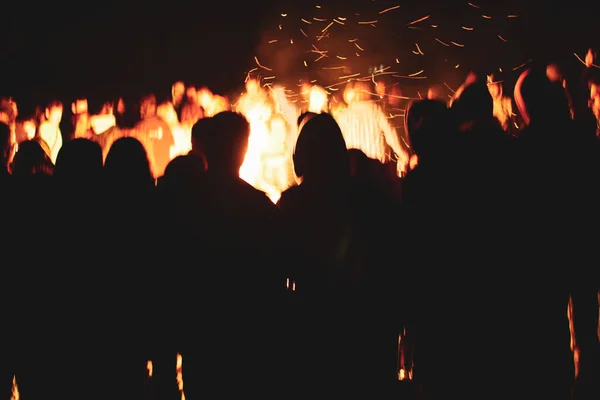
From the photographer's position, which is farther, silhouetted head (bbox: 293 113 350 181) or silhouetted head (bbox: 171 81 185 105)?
silhouetted head (bbox: 171 81 185 105)

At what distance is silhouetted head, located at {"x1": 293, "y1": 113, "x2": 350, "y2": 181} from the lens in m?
2.34

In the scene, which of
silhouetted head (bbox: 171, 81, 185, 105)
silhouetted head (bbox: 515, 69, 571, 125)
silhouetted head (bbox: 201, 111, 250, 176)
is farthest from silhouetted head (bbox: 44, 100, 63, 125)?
silhouetted head (bbox: 515, 69, 571, 125)

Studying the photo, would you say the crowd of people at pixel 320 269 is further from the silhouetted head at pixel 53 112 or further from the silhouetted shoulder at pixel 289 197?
the silhouetted head at pixel 53 112

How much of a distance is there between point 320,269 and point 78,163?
1.19 metres

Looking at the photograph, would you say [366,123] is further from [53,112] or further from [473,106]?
[473,106]

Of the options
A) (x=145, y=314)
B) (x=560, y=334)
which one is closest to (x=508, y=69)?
(x=560, y=334)

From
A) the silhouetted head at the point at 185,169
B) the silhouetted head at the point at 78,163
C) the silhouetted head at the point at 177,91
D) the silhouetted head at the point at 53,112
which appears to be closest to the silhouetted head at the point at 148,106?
the silhouetted head at the point at 177,91

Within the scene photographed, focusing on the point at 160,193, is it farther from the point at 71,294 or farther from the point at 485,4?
the point at 485,4

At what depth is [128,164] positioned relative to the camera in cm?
245

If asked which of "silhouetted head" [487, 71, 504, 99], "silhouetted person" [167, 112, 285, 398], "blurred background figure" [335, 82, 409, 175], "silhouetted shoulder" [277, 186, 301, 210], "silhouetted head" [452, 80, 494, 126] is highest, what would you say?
"silhouetted head" [487, 71, 504, 99]

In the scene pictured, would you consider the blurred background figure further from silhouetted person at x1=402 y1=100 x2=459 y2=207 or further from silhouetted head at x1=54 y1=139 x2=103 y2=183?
silhouetted head at x1=54 y1=139 x2=103 y2=183

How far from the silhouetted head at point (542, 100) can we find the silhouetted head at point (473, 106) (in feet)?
0.53

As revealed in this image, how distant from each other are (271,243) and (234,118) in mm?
593

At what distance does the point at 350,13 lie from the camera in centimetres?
788
